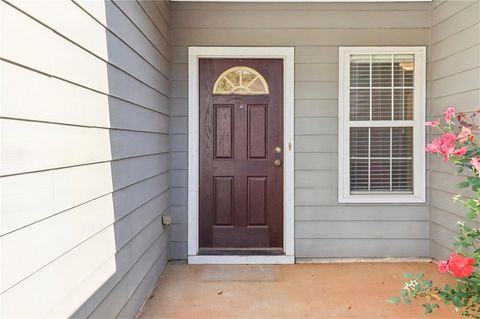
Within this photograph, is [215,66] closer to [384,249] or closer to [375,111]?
[375,111]

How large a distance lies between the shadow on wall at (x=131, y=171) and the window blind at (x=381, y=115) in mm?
1769

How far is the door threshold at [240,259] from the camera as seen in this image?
3.59 m

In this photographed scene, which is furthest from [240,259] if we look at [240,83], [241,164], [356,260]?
[240,83]

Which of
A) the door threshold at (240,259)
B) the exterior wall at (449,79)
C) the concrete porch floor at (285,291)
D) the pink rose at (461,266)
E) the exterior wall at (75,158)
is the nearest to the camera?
the exterior wall at (75,158)

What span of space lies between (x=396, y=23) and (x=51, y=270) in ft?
11.4

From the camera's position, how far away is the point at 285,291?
9.61 feet

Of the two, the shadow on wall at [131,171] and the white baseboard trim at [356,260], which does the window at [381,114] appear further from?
the shadow on wall at [131,171]

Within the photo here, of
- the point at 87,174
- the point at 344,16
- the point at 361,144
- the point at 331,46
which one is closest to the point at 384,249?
the point at 361,144

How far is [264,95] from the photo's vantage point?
144 inches

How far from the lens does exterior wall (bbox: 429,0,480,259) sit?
3021mm

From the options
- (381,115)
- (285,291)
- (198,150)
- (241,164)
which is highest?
(381,115)

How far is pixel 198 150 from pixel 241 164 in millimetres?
423

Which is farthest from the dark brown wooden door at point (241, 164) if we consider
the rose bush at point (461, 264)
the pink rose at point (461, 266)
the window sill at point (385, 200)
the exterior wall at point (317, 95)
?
the pink rose at point (461, 266)

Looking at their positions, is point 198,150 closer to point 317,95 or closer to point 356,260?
point 317,95
